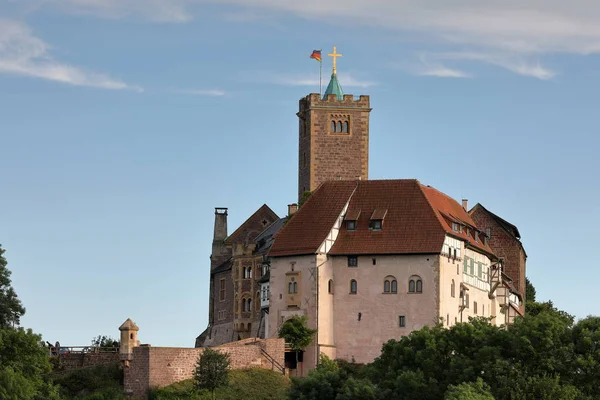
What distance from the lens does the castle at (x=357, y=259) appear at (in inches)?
4358

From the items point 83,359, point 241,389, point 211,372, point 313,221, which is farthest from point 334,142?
point 211,372

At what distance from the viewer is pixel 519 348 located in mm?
90000

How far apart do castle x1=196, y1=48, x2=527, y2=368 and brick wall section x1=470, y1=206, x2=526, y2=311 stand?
9113 millimetres

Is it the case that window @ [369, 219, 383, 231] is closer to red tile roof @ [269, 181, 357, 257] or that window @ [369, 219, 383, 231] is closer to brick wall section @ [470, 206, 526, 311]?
red tile roof @ [269, 181, 357, 257]

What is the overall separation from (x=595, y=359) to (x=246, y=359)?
23.6 meters

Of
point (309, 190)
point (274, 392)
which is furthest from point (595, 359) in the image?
point (309, 190)

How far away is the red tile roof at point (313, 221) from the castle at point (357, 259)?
0.08m

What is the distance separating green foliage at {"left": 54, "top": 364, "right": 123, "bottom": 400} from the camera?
102 metres

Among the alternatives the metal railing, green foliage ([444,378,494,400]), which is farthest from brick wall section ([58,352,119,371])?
green foliage ([444,378,494,400])

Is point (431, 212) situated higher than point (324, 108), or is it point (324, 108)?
point (324, 108)

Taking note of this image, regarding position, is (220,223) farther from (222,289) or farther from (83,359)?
(83,359)

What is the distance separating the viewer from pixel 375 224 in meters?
113

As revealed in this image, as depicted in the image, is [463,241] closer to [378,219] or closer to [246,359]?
[378,219]

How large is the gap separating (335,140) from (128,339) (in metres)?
27.0
